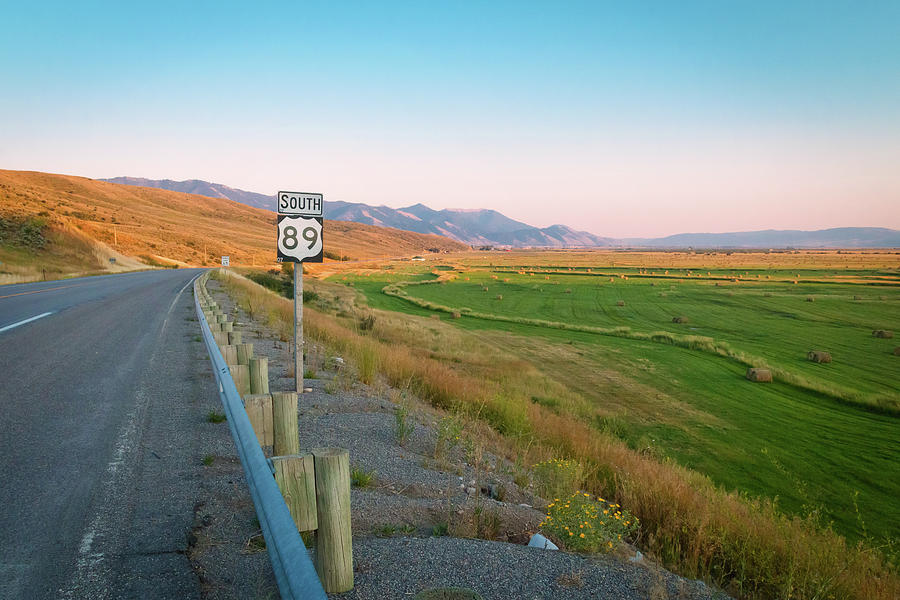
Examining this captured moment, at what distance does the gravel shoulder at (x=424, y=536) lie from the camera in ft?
10.6

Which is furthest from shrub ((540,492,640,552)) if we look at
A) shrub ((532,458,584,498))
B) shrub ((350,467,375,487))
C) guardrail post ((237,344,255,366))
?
guardrail post ((237,344,255,366))

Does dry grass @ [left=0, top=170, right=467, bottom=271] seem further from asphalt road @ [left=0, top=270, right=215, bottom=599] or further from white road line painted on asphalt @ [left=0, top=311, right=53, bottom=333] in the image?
asphalt road @ [left=0, top=270, right=215, bottom=599]

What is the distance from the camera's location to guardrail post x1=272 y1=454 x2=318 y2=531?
2615 millimetres

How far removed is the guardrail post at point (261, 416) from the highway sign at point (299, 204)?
4.09 meters

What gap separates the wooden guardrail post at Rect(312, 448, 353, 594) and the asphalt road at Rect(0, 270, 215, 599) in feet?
2.78

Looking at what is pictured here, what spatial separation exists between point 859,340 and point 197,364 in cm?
3050

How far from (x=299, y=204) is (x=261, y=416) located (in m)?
4.27

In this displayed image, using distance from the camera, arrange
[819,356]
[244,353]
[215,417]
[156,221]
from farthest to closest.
→ [156,221] < [819,356] < [215,417] < [244,353]

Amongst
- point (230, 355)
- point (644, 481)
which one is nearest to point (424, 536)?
point (230, 355)

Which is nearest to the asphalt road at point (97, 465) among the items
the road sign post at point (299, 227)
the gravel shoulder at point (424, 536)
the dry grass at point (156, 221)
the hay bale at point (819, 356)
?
the gravel shoulder at point (424, 536)

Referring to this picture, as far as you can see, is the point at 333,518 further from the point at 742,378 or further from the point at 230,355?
the point at 742,378

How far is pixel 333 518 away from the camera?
2637mm

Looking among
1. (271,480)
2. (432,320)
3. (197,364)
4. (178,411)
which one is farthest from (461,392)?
(432,320)

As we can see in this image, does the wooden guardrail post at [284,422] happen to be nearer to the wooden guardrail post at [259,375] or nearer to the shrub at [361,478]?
the wooden guardrail post at [259,375]
